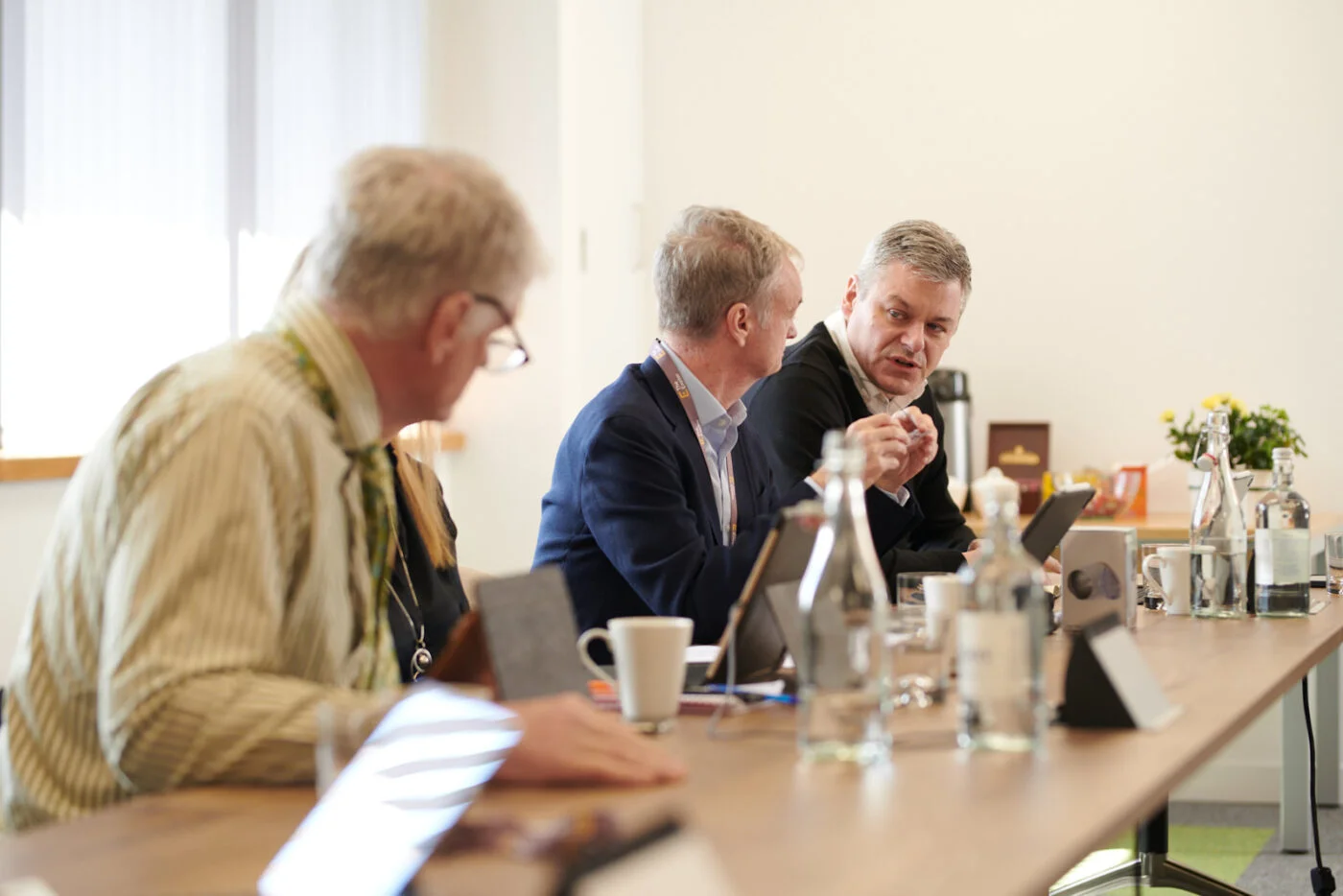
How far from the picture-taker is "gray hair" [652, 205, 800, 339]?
8.09 ft

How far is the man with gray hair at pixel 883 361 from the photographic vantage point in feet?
9.16

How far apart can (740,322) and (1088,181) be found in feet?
8.69

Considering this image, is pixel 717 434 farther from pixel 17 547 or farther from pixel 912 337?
pixel 17 547

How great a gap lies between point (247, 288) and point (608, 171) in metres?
1.39

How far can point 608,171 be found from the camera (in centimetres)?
496

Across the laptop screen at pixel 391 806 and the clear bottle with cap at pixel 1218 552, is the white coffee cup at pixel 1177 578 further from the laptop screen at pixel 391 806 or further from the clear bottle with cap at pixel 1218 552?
the laptop screen at pixel 391 806

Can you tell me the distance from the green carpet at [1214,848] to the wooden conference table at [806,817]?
6.99ft

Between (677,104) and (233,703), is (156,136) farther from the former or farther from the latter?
(233,703)

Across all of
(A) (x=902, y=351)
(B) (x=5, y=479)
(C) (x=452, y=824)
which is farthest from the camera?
(B) (x=5, y=479)

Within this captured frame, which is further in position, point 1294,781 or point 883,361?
point 1294,781

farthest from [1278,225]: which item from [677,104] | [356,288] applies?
[356,288]

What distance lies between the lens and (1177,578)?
223cm

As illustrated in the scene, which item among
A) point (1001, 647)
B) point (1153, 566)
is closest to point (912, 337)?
point (1153, 566)

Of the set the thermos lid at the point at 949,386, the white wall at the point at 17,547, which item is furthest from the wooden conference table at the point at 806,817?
the thermos lid at the point at 949,386
